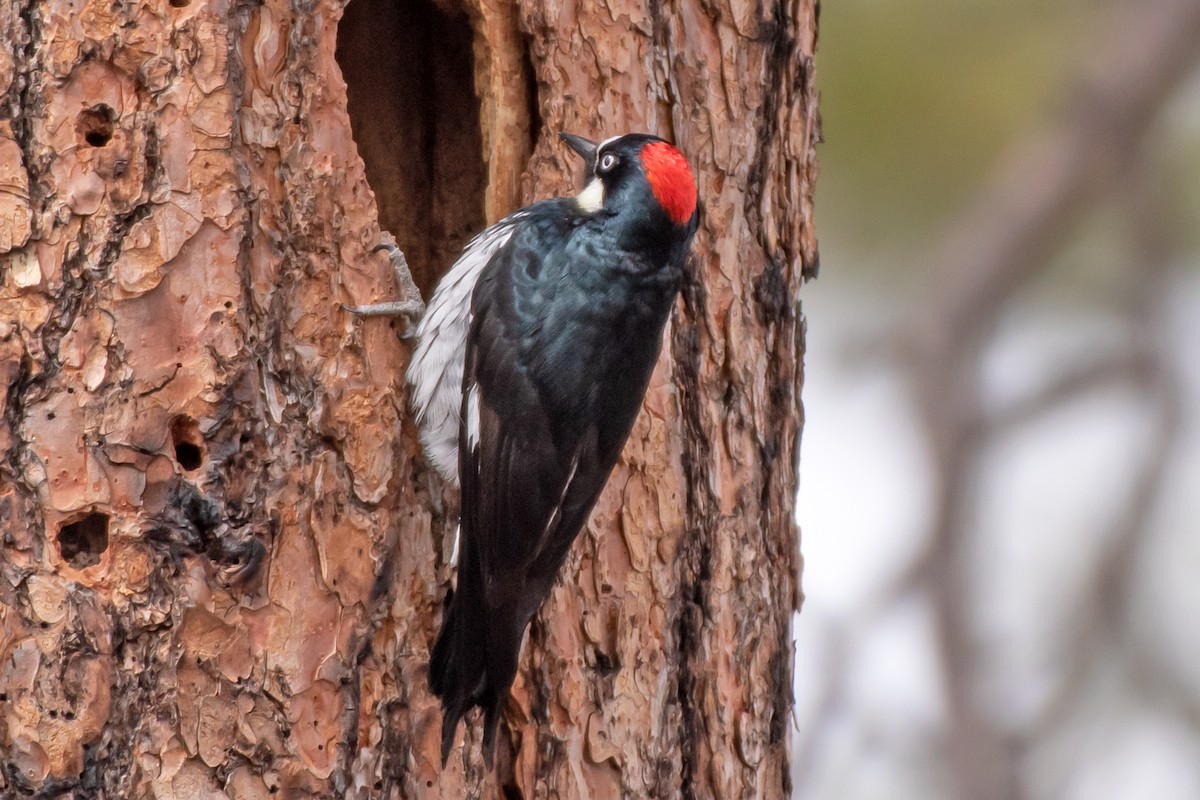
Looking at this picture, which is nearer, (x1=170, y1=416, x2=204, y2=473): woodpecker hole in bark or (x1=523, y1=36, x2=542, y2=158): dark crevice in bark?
(x1=170, y1=416, x2=204, y2=473): woodpecker hole in bark

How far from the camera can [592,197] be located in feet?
9.61

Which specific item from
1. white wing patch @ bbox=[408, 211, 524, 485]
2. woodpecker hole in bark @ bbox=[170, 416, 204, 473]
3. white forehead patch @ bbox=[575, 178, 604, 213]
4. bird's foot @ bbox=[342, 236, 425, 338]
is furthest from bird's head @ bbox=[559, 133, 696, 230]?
woodpecker hole in bark @ bbox=[170, 416, 204, 473]

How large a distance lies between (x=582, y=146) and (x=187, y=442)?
1.03 m

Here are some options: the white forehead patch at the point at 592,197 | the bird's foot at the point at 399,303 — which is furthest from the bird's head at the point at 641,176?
the bird's foot at the point at 399,303

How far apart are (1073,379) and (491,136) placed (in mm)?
3887

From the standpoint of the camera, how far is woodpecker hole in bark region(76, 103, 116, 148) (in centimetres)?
246

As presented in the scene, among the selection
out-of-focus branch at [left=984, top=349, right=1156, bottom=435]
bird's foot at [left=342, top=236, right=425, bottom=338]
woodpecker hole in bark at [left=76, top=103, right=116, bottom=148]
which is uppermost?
woodpecker hole in bark at [left=76, top=103, right=116, bottom=148]

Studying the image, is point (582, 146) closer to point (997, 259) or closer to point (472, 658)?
point (472, 658)

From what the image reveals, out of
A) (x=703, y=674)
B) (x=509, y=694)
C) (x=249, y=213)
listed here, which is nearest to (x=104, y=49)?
(x=249, y=213)

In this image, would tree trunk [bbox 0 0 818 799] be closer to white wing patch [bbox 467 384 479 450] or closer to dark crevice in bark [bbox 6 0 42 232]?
dark crevice in bark [bbox 6 0 42 232]

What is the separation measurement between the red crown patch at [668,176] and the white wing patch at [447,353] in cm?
30

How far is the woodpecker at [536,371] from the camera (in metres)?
2.59

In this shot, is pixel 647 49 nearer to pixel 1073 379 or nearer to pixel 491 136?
pixel 491 136

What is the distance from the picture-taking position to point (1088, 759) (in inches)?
231
